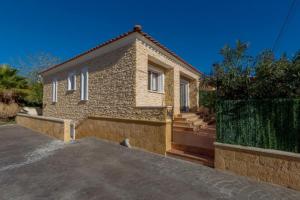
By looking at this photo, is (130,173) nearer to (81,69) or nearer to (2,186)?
(2,186)

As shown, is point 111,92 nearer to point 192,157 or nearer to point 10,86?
point 192,157

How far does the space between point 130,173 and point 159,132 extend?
7.79 ft

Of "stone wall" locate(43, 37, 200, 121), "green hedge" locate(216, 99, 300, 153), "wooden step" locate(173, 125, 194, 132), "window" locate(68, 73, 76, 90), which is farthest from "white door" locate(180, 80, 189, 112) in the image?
"window" locate(68, 73, 76, 90)

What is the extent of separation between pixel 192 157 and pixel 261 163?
2186mm

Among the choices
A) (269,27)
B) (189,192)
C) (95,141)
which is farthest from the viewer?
(269,27)

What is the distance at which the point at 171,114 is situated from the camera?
7211 mm

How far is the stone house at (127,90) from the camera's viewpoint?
7621mm

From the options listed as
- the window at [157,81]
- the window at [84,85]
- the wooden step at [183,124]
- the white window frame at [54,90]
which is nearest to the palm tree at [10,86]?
the white window frame at [54,90]

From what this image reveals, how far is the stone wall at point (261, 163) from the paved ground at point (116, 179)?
0.74ft

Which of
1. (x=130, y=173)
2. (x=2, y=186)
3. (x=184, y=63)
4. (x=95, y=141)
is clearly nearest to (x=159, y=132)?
(x=130, y=173)

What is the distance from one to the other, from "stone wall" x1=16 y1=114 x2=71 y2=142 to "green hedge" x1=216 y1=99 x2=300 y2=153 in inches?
309

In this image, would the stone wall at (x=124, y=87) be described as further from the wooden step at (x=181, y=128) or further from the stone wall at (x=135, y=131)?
the wooden step at (x=181, y=128)

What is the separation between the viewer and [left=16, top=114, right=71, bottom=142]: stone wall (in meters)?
9.25

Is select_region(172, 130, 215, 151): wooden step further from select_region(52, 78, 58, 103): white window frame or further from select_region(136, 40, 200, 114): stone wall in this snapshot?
select_region(52, 78, 58, 103): white window frame
